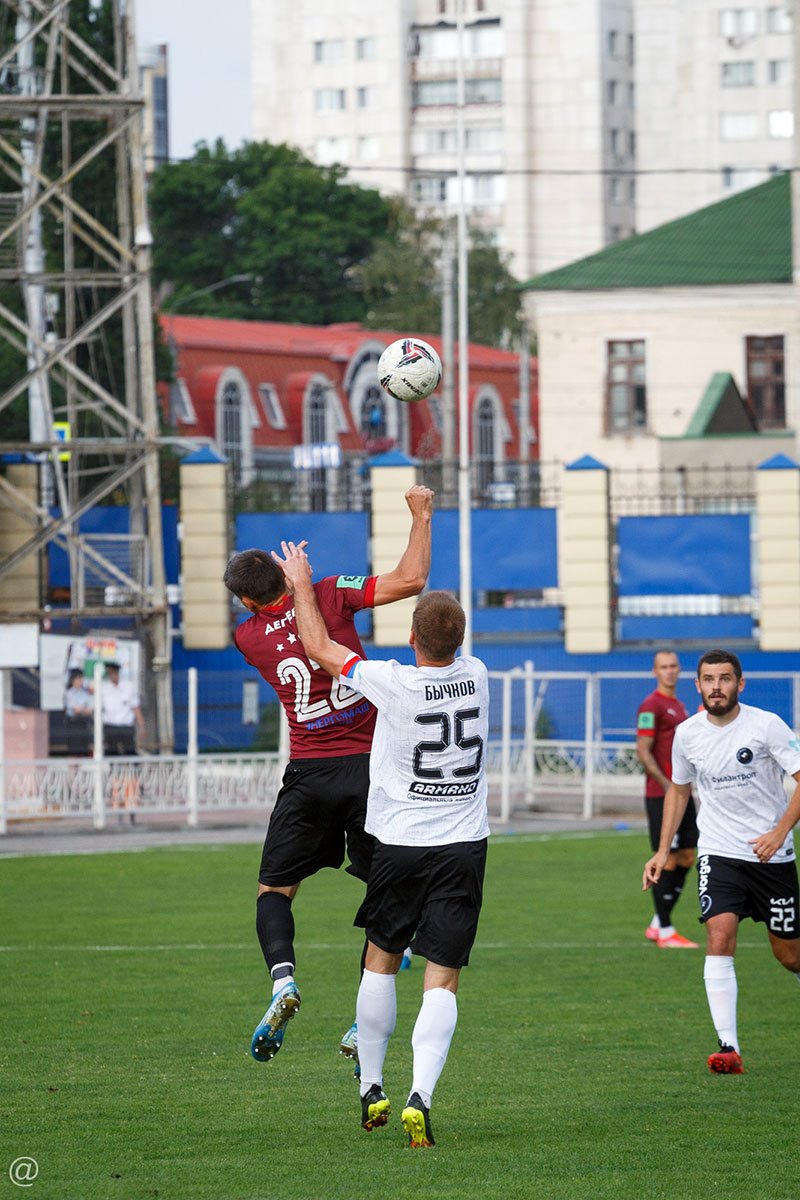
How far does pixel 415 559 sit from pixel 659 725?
7.34m

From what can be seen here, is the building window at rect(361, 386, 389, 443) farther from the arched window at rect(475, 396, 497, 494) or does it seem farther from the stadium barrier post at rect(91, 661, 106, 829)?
the stadium barrier post at rect(91, 661, 106, 829)

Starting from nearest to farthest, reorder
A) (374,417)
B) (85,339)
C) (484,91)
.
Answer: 1. (85,339)
2. (374,417)
3. (484,91)

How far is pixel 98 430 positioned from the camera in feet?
135

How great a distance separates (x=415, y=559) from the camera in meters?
7.99

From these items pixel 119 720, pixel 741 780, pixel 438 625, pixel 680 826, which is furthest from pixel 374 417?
pixel 438 625

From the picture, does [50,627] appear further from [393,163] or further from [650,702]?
[393,163]

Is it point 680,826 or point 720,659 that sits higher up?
point 720,659

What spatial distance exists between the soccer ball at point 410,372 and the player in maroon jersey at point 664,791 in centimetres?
543

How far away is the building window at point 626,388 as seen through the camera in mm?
49812

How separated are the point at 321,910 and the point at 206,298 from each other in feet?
205

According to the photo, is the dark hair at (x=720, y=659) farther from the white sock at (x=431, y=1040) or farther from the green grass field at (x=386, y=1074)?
the white sock at (x=431, y=1040)

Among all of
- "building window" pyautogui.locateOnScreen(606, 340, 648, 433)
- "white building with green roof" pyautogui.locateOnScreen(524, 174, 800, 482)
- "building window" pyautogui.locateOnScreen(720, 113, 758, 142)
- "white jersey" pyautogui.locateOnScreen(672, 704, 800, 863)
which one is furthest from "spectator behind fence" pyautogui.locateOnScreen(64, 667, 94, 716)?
"building window" pyautogui.locateOnScreen(720, 113, 758, 142)

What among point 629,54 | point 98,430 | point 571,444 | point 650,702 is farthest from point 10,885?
point 629,54

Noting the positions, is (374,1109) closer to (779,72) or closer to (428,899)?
(428,899)
